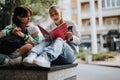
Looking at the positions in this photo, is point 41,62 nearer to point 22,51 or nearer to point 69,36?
point 22,51

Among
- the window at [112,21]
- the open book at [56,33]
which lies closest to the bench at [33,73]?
the open book at [56,33]

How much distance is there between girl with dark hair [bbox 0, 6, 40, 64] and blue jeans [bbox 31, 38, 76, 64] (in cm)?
15

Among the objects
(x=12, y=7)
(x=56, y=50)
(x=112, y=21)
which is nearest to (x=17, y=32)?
(x=56, y=50)

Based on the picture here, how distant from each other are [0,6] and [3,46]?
600 cm

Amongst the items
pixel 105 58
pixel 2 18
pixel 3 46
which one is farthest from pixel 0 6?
pixel 105 58

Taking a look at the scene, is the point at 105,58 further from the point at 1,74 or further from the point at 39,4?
the point at 1,74

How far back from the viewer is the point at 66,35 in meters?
3.06

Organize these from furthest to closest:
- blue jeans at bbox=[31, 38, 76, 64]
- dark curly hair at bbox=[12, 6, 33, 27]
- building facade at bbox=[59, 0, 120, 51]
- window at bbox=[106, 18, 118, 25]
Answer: window at bbox=[106, 18, 118, 25] → building facade at bbox=[59, 0, 120, 51] → dark curly hair at bbox=[12, 6, 33, 27] → blue jeans at bbox=[31, 38, 76, 64]

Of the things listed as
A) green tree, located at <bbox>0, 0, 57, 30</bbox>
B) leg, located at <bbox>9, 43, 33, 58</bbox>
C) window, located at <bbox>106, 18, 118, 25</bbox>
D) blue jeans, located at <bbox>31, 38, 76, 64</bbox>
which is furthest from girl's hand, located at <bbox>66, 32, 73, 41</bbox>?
window, located at <bbox>106, 18, 118, 25</bbox>

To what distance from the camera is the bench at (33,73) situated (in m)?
2.56

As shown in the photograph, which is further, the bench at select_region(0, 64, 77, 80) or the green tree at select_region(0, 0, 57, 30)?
the green tree at select_region(0, 0, 57, 30)

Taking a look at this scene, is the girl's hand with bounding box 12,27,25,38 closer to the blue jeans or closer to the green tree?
the blue jeans

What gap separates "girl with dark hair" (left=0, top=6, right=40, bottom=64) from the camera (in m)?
2.89

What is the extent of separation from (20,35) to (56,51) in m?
0.47
